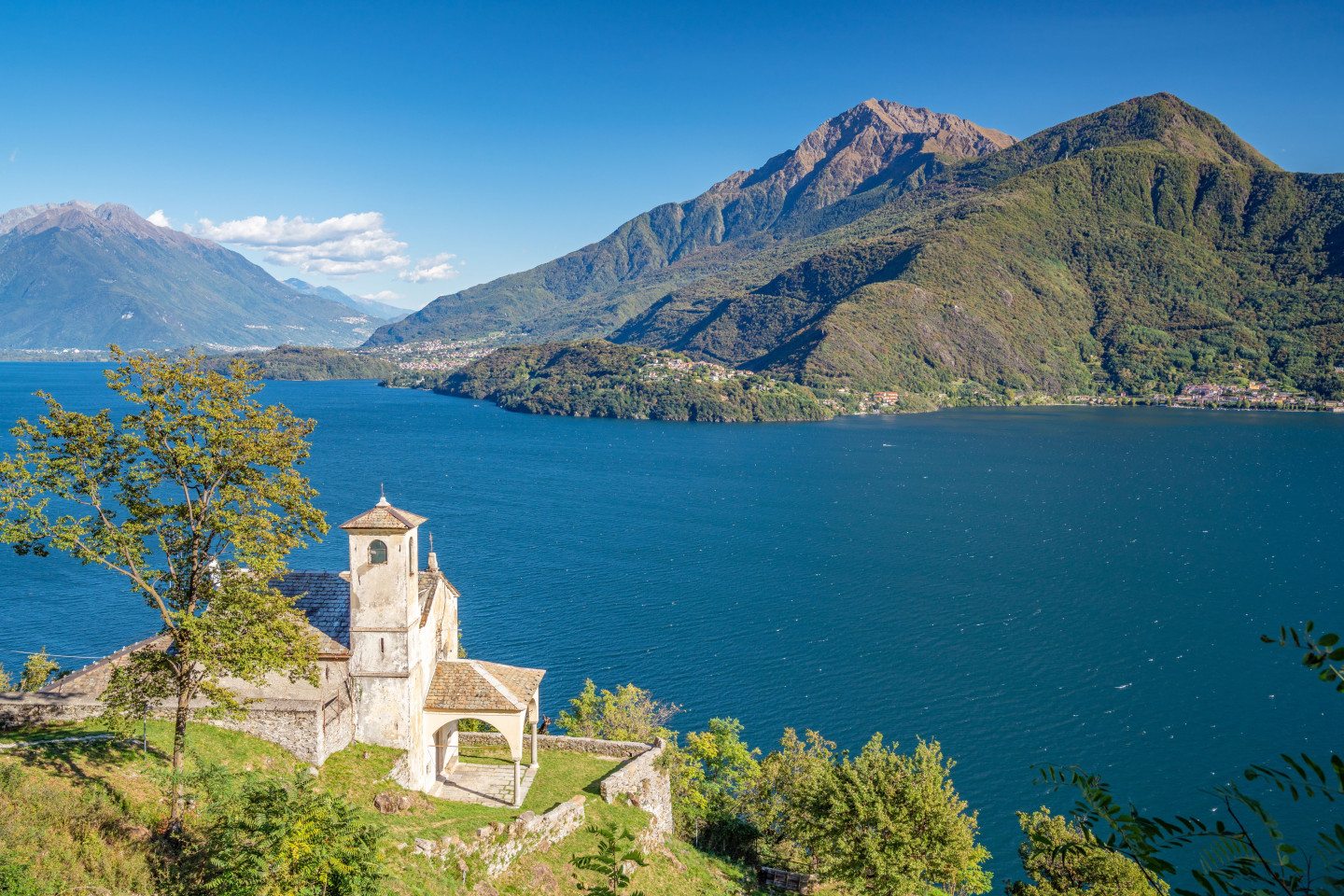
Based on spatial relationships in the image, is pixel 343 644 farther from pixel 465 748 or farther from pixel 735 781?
pixel 735 781

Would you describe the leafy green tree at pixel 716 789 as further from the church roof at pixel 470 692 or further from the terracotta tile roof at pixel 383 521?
the terracotta tile roof at pixel 383 521

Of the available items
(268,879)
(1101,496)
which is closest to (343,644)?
(268,879)

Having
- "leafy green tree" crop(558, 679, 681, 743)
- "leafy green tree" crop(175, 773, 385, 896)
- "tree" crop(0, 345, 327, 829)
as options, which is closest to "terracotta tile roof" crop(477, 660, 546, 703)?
"leafy green tree" crop(558, 679, 681, 743)

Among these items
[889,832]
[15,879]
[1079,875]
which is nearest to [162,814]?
[15,879]

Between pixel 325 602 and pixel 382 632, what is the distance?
2697mm

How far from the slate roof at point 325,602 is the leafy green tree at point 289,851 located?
9032 millimetres

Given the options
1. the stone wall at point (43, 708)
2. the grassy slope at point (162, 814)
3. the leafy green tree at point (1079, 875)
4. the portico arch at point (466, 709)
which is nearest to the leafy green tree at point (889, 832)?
the leafy green tree at point (1079, 875)

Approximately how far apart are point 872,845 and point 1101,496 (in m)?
90.8

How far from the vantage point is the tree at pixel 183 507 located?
17.0m

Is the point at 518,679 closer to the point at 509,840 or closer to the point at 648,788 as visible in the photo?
the point at 648,788

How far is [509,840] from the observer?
19.7 metres

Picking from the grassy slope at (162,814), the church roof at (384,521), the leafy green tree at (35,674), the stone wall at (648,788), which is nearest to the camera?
the grassy slope at (162,814)

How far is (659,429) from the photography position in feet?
603

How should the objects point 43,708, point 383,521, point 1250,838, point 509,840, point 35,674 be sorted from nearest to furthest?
1. point 1250,838
2. point 509,840
3. point 43,708
4. point 383,521
5. point 35,674
